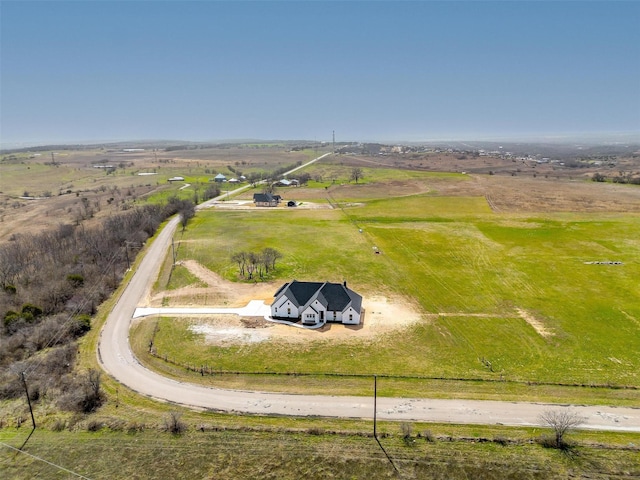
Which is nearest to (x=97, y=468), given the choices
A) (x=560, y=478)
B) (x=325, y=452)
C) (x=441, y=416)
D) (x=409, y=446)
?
(x=325, y=452)

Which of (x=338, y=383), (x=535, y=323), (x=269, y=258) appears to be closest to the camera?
(x=338, y=383)

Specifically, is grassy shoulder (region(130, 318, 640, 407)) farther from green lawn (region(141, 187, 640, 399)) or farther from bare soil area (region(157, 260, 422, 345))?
bare soil area (region(157, 260, 422, 345))

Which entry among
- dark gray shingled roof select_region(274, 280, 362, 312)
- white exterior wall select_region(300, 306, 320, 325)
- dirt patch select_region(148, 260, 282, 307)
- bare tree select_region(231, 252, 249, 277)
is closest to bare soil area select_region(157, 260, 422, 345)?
dirt patch select_region(148, 260, 282, 307)

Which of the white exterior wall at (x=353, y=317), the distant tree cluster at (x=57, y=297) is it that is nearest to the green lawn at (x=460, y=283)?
the white exterior wall at (x=353, y=317)

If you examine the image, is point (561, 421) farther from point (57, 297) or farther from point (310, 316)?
point (57, 297)

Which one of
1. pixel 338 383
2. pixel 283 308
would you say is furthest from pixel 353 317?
pixel 338 383

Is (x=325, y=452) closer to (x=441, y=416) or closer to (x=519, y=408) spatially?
(x=441, y=416)
